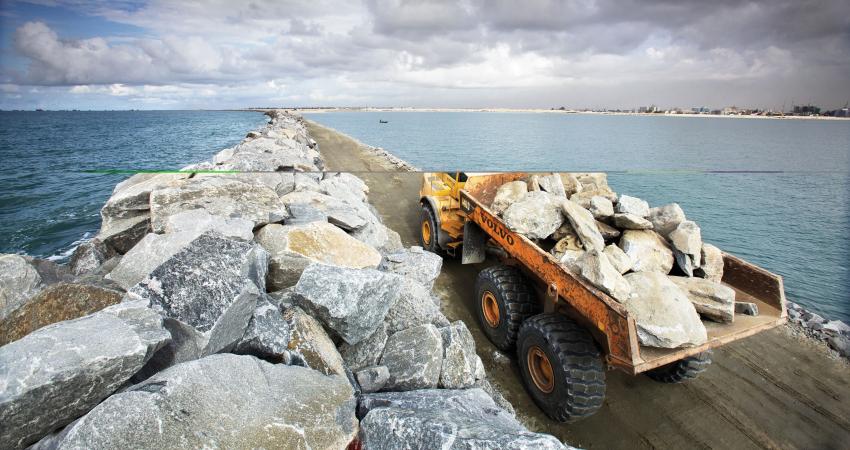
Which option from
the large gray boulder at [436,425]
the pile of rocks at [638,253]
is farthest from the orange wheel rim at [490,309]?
the large gray boulder at [436,425]

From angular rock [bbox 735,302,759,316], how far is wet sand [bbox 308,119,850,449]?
40.8 inches

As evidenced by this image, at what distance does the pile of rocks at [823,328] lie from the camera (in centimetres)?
529

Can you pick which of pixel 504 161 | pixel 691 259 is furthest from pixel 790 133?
pixel 504 161

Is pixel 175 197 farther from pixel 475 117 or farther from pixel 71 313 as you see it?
pixel 475 117

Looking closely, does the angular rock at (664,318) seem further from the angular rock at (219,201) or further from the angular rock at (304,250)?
the angular rock at (219,201)

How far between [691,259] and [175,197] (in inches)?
205

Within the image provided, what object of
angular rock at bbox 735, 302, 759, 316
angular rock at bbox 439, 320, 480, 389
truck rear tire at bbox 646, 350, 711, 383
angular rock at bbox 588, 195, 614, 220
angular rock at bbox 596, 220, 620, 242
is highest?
angular rock at bbox 588, 195, 614, 220

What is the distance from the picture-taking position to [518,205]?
439cm

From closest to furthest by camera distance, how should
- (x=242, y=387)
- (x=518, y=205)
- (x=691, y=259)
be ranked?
(x=242, y=387), (x=691, y=259), (x=518, y=205)

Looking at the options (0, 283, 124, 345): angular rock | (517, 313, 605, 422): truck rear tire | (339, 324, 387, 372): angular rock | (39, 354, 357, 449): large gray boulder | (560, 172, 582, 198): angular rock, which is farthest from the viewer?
(560, 172, 582, 198): angular rock

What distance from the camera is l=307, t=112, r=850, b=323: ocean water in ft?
10.0

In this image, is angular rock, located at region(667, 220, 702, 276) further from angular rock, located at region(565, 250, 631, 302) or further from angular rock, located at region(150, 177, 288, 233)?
angular rock, located at region(150, 177, 288, 233)

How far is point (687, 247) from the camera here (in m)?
3.87

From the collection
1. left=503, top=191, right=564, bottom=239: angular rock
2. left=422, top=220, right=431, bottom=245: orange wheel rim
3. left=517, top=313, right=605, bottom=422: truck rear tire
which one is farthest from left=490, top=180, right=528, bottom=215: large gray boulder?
left=422, top=220, right=431, bottom=245: orange wheel rim
